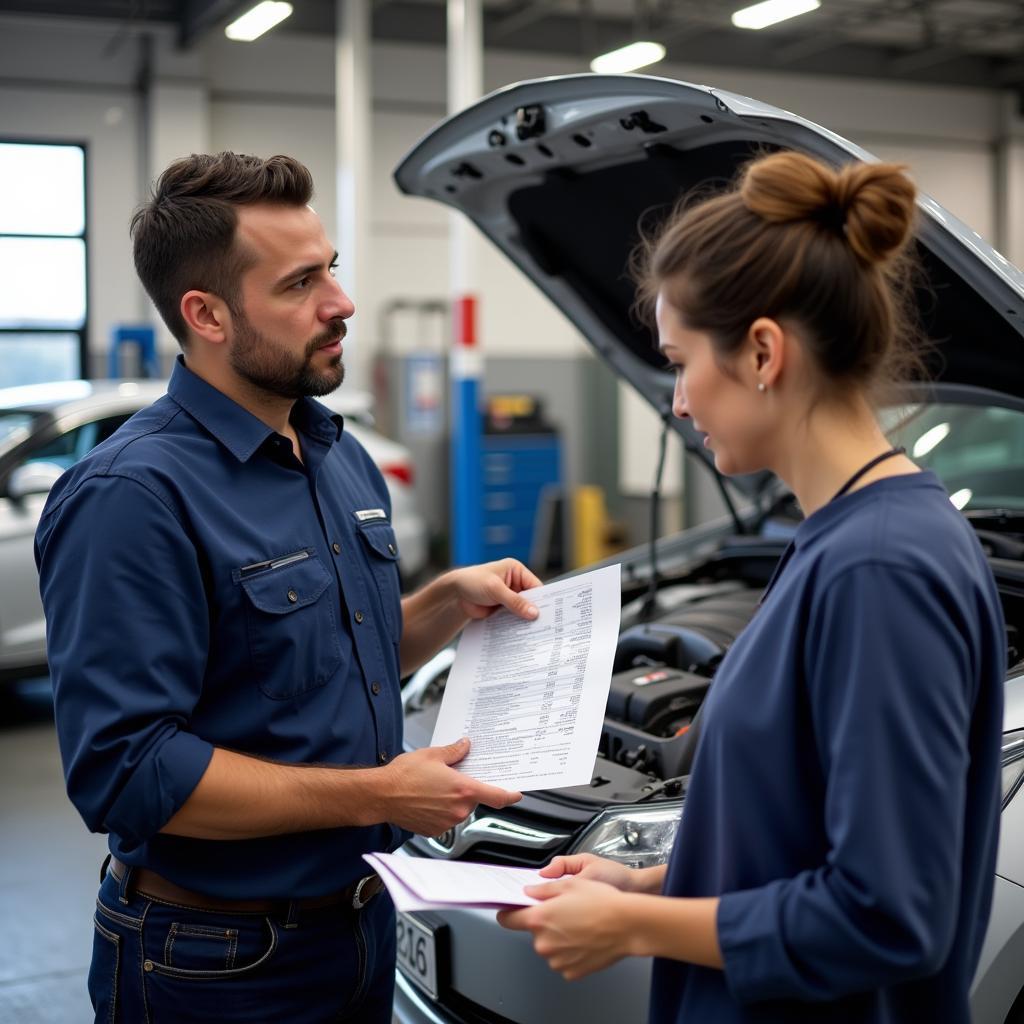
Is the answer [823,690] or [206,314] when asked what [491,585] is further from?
[823,690]

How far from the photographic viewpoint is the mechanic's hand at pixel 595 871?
126 cm

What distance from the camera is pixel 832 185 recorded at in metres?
1.07

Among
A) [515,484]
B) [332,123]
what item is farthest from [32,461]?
[332,123]

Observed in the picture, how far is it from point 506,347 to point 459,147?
9.25 m

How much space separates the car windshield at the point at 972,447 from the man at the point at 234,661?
6.16 ft

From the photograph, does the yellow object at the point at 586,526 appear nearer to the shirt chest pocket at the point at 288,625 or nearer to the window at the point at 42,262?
the window at the point at 42,262

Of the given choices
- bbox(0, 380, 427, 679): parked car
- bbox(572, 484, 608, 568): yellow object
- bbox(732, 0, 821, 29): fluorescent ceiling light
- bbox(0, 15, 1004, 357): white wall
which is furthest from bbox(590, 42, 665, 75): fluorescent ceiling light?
bbox(0, 380, 427, 679): parked car

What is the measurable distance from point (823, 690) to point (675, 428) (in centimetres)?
186

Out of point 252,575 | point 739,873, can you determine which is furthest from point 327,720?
point 739,873

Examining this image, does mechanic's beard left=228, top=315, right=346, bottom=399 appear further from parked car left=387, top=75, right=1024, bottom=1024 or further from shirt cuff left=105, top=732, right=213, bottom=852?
parked car left=387, top=75, right=1024, bottom=1024

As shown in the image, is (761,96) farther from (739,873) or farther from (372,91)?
(739,873)

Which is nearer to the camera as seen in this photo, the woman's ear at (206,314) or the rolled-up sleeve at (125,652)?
the rolled-up sleeve at (125,652)

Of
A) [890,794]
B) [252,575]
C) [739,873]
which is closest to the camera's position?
[890,794]

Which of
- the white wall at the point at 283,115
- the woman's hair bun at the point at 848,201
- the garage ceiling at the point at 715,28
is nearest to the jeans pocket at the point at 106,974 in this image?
the woman's hair bun at the point at 848,201
